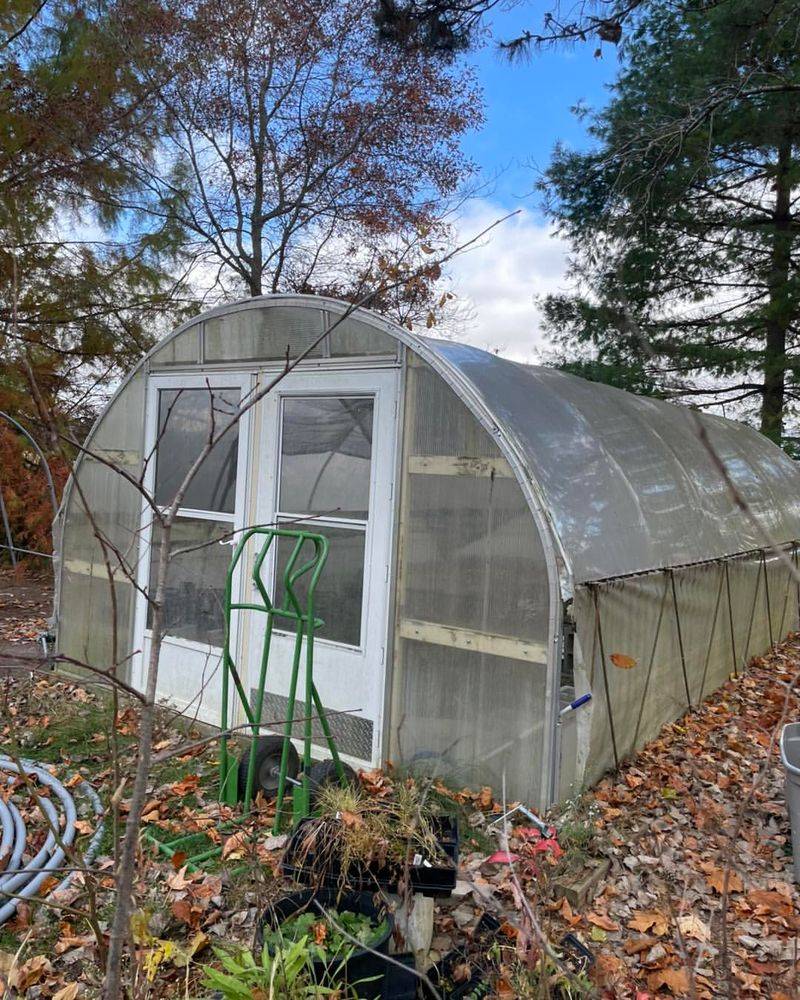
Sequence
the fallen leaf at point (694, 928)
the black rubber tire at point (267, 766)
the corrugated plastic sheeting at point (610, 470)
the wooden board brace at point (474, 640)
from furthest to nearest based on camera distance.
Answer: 1. the corrugated plastic sheeting at point (610, 470)
2. the black rubber tire at point (267, 766)
3. the wooden board brace at point (474, 640)
4. the fallen leaf at point (694, 928)

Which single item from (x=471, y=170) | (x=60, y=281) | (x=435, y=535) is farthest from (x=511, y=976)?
(x=471, y=170)

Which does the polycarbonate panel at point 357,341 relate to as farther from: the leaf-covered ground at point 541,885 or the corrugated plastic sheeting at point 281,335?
the leaf-covered ground at point 541,885

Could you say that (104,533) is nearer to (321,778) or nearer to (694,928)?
(321,778)

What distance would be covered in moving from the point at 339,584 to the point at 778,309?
8.62 m

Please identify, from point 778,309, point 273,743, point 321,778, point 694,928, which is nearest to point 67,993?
point 321,778

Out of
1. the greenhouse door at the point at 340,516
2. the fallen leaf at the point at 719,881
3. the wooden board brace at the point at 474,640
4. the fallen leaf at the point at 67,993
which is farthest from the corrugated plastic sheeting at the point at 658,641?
the fallen leaf at the point at 67,993

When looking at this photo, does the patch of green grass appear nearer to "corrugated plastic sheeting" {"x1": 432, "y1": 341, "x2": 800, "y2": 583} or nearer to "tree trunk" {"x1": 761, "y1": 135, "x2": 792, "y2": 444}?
"corrugated plastic sheeting" {"x1": 432, "y1": 341, "x2": 800, "y2": 583}

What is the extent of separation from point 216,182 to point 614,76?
652cm

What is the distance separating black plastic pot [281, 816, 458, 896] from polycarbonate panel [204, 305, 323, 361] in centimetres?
324

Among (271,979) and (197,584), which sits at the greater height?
(197,584)

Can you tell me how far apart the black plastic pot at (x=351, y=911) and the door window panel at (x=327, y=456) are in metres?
2.60

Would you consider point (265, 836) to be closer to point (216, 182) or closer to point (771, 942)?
point (771, 942)

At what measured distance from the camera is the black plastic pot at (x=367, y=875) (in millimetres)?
3330

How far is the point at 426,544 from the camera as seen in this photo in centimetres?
503
